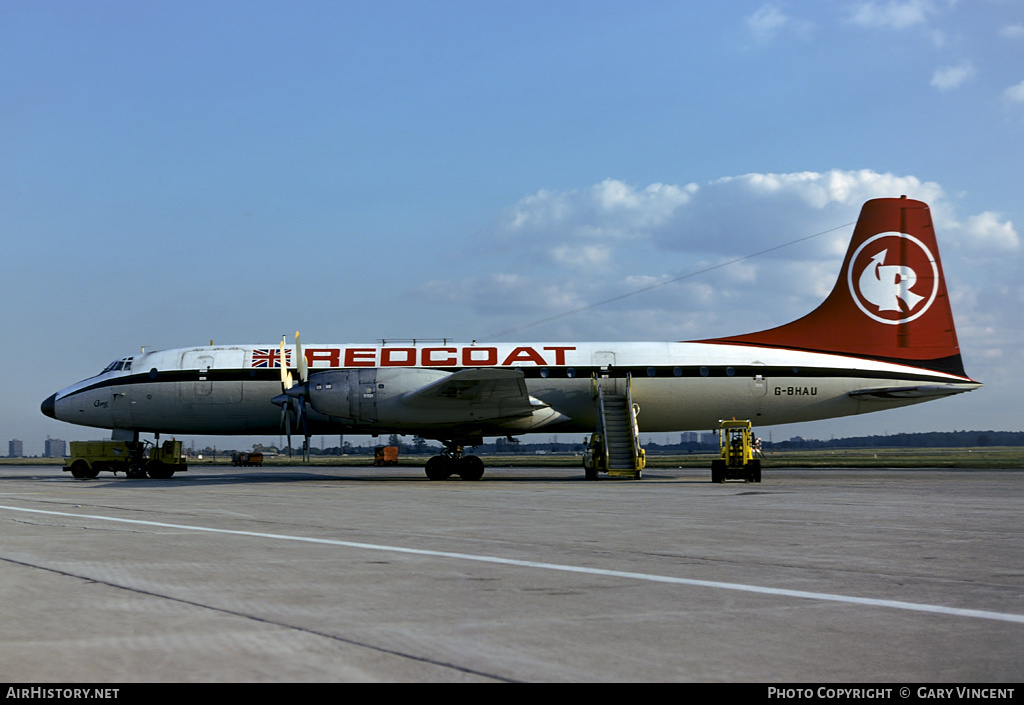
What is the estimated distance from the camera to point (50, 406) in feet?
111

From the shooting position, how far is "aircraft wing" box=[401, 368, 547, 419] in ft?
90.7

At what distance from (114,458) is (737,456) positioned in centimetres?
2499

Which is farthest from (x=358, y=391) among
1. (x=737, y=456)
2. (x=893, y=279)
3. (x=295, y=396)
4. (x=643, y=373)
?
(x=893, y=279)

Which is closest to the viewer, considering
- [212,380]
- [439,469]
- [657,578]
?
[657,578]

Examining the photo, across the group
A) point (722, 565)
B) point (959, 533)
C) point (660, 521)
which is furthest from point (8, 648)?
point (959, 533)

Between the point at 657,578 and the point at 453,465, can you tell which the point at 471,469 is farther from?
the point at 657,578

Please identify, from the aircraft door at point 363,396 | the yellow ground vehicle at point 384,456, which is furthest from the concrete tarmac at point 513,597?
the yellow ground vehicle at point 384,456

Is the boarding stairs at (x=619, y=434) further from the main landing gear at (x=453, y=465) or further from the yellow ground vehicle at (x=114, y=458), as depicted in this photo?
the yellow ground vehicle at (x=114, y=458)

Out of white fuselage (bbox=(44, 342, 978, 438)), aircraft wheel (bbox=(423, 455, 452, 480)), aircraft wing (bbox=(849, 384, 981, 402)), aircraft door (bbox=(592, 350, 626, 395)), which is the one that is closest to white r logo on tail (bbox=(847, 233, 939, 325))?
white fuselage (bbox=(44, 342, 978, 438))

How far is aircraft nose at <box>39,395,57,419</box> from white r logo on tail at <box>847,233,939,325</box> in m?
31.6

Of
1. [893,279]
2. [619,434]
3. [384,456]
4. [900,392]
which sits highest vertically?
[893,279]

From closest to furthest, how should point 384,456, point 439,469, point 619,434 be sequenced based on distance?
point 619,434
point 439,469
point 384,456

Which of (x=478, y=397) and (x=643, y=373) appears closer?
(x=478, y=397)

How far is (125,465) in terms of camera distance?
1391 inches
